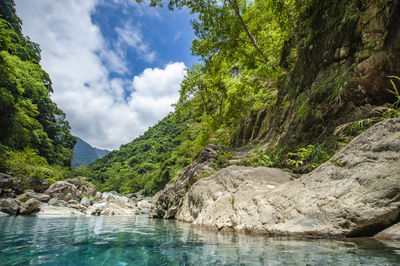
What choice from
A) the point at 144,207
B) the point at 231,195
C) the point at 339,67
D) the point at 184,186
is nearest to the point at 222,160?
the point at 184,186

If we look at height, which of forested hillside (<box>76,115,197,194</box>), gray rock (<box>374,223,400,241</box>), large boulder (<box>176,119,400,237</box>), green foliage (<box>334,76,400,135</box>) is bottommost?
gray rock (<box>374,223,400,241</box>)

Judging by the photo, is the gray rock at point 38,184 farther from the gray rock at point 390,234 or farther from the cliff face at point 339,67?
the gray rock at point 390,234

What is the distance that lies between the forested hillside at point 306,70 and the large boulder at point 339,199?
140 cm

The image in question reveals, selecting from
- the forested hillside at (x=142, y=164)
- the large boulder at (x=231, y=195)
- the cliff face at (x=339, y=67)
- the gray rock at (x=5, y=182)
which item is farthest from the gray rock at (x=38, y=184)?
the cliff face at (x=339, y=67)

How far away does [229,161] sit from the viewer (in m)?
9.12

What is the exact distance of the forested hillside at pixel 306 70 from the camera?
15.0ft

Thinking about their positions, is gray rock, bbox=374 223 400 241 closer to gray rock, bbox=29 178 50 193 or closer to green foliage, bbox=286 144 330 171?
green foliage, bbox=286 144 330 171

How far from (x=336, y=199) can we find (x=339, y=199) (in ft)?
0.13

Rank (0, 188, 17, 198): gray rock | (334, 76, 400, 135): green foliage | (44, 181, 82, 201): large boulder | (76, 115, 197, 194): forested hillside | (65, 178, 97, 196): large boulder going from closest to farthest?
(334, 76, 400, 135): green foliage, (0, 188, 17, 198): gray rock, (44, 181, 82, 201): large boulder, (65, 178, 97, 196): large boulder, (76, 115, 197, 194): forested hillside

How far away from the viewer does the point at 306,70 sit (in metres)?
7.24

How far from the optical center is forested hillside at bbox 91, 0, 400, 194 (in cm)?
457

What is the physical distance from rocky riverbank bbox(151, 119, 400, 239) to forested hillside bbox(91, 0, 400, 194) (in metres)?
1.37

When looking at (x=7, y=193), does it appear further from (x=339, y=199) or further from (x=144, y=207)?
(x=339, y=199)

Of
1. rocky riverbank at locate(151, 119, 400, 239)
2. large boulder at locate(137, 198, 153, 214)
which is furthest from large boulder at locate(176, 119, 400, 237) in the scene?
large boulder at locate(137, 198, 153, 214)
